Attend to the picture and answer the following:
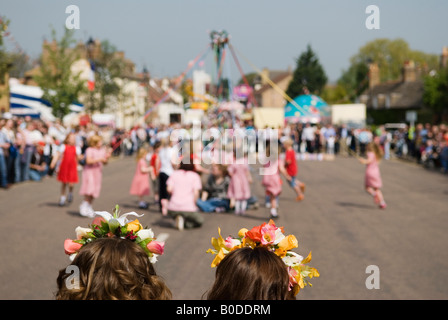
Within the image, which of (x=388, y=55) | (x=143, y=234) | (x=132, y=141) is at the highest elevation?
(x=388, y=55)

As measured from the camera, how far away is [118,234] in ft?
9.11

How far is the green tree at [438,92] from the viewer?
53344 mm

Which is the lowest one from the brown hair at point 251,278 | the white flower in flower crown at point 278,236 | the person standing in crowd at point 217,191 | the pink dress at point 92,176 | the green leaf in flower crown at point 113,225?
the person standing in crowd at point 217,191

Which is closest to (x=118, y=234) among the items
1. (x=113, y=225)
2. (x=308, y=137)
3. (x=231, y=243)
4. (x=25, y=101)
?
(x=113, y=225)

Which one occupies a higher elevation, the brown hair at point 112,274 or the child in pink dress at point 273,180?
the brown hair at point 112,274

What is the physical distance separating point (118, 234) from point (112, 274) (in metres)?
0.41

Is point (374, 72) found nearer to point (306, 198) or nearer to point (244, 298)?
point (306, 198)

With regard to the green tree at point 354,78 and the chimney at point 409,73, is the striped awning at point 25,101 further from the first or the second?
the chimney at point 409,73

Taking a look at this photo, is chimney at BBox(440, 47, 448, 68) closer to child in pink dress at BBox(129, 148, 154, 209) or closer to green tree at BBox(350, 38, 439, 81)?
green tree at BBox(350, 38, 439, 81)

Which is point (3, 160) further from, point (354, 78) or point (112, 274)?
point (354, 78)

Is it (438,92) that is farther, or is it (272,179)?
(438,92)

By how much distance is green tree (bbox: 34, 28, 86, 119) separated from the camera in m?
25.8

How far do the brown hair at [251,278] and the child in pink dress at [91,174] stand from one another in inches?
342

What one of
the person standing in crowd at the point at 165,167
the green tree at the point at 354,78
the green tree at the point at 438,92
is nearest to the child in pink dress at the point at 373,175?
the person standing in crowd at the point at 165,167
